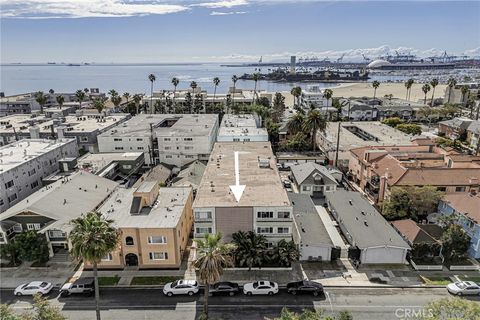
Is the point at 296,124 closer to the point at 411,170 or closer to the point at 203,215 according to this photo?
the point at 411,170

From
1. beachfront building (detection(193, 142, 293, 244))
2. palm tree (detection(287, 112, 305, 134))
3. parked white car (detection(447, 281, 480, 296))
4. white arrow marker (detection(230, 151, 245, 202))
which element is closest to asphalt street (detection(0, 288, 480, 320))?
parked white car (detection(447, 281, 480, 296))

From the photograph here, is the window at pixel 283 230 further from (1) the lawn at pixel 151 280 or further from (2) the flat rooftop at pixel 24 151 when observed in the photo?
(2) the flat rooftop at pixel 24 151

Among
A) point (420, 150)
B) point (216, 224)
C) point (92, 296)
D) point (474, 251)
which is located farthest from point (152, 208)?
point (420, 150)

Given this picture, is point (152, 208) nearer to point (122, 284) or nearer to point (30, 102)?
point (122, 284)

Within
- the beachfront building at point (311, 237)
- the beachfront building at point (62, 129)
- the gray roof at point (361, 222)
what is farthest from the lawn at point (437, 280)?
the beachfront building at point (62, 129)

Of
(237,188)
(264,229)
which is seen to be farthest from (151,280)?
(237,188)
